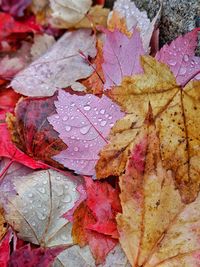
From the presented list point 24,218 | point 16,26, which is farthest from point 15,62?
point 24,218

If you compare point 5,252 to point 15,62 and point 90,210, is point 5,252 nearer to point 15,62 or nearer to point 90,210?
point 90,210

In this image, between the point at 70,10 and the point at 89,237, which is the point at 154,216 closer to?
the point at 89,237

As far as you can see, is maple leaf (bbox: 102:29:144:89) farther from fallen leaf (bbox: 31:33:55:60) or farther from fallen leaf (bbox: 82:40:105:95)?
fallen leaf (bbox: 31:33:55:60)

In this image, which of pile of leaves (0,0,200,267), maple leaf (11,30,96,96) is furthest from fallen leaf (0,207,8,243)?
maple leaf (11,30,96,96)

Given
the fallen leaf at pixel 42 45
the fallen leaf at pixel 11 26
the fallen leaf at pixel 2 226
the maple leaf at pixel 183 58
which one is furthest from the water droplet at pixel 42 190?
the fallen leaf at pixel 11 26

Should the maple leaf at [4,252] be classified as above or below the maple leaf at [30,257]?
below

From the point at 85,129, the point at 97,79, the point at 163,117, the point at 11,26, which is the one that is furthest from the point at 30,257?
the point at 11,26

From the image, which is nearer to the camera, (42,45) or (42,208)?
(42,208)

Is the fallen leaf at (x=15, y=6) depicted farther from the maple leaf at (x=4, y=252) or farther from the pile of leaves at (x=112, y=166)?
the maple leaf at (x=4, y=252)
